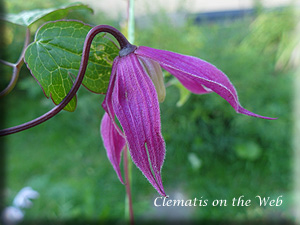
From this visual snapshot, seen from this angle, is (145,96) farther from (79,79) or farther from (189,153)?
(189,153)

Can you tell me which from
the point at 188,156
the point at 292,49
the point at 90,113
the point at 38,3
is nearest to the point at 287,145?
the point at 188,156

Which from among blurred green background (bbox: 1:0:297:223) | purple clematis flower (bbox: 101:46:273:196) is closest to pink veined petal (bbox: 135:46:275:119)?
purple clematis flower (bbox: 101:46:273:196)

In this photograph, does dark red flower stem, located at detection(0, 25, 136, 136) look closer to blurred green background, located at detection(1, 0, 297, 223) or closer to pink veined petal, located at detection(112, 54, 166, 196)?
pink veined petal, located at detection(112, 54, 166, 196)

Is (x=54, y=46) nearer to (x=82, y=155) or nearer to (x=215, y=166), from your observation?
(x=215, y=166)

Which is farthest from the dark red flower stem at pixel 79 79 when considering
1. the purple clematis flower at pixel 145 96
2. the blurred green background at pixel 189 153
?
the blurred green background at pixel 189 153

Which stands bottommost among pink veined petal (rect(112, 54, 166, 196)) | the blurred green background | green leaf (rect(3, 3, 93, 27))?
the blurred green background

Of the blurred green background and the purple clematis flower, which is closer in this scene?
the purple clematis flower

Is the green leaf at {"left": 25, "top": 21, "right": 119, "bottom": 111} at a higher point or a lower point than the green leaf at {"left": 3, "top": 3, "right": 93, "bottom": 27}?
lower
